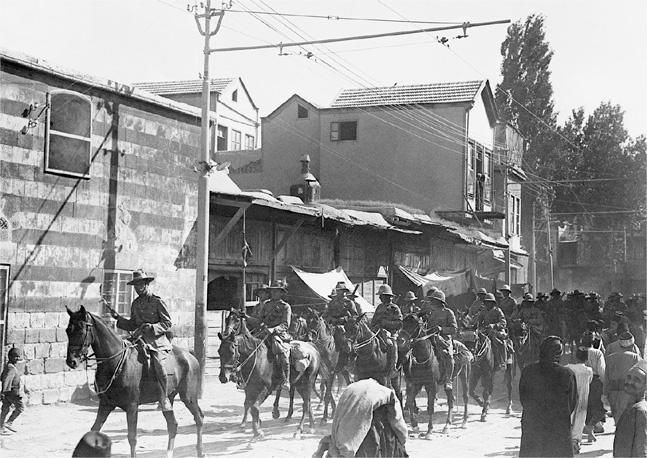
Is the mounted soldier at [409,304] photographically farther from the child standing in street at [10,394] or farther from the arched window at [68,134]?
the child standing in street at [10,394]

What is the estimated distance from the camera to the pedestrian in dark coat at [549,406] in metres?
8.20

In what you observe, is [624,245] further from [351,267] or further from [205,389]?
[205,389]

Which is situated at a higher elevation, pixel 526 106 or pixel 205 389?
pixel 526 106

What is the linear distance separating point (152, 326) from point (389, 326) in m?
4.82

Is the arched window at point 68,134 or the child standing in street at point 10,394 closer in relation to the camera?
the child standing in street at point 10,394

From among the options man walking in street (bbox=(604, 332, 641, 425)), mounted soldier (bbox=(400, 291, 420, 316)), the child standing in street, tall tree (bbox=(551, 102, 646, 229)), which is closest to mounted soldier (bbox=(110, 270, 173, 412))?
the child standing in street

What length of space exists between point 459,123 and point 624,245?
82.9 ft

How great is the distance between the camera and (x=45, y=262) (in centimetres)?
1434

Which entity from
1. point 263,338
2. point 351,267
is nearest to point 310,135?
point 351,267

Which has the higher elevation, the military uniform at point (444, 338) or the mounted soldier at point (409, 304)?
the mounted soldier at point (409, 304)

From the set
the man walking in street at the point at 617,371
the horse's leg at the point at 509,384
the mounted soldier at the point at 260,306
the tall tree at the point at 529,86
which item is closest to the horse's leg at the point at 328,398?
the mounted soldier at the point at 260,306

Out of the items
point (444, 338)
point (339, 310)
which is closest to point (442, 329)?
point (444, 338)

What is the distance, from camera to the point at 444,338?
1422 centimetres

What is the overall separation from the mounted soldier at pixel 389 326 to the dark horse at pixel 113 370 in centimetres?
387
